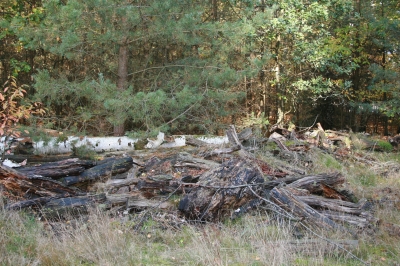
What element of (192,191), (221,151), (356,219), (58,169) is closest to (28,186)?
(58,169)

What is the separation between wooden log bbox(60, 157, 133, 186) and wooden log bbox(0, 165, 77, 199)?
0.46 m

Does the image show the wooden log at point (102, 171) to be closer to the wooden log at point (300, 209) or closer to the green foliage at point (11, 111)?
the green foliage at point (11, 111)

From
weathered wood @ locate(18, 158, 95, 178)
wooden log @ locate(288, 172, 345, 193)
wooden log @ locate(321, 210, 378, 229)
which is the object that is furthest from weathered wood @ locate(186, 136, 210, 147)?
wooden log @ locate(321, 210, 378, 229)

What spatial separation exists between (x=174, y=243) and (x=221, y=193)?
3.58 ft

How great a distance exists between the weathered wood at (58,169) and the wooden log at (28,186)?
324 millimetres

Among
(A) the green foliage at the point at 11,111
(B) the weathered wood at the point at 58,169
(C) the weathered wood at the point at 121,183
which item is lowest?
(C) the weathered wood at the point at 121,183

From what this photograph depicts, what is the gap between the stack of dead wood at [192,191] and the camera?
519 cm

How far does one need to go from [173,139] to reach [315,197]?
5.26m

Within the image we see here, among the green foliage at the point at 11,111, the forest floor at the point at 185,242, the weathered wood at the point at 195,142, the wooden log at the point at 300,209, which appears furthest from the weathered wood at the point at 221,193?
the weathered wood at the point at 195,142

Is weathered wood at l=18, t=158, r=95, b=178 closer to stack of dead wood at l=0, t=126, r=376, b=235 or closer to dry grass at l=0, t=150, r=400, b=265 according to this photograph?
stack of dead wood at l=0, t=126, r=376, b=235

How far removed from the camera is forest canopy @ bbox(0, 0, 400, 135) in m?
9.57

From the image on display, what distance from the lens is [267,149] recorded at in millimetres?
8812

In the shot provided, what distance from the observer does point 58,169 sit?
254 inches

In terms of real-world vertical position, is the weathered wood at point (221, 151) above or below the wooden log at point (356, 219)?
above
